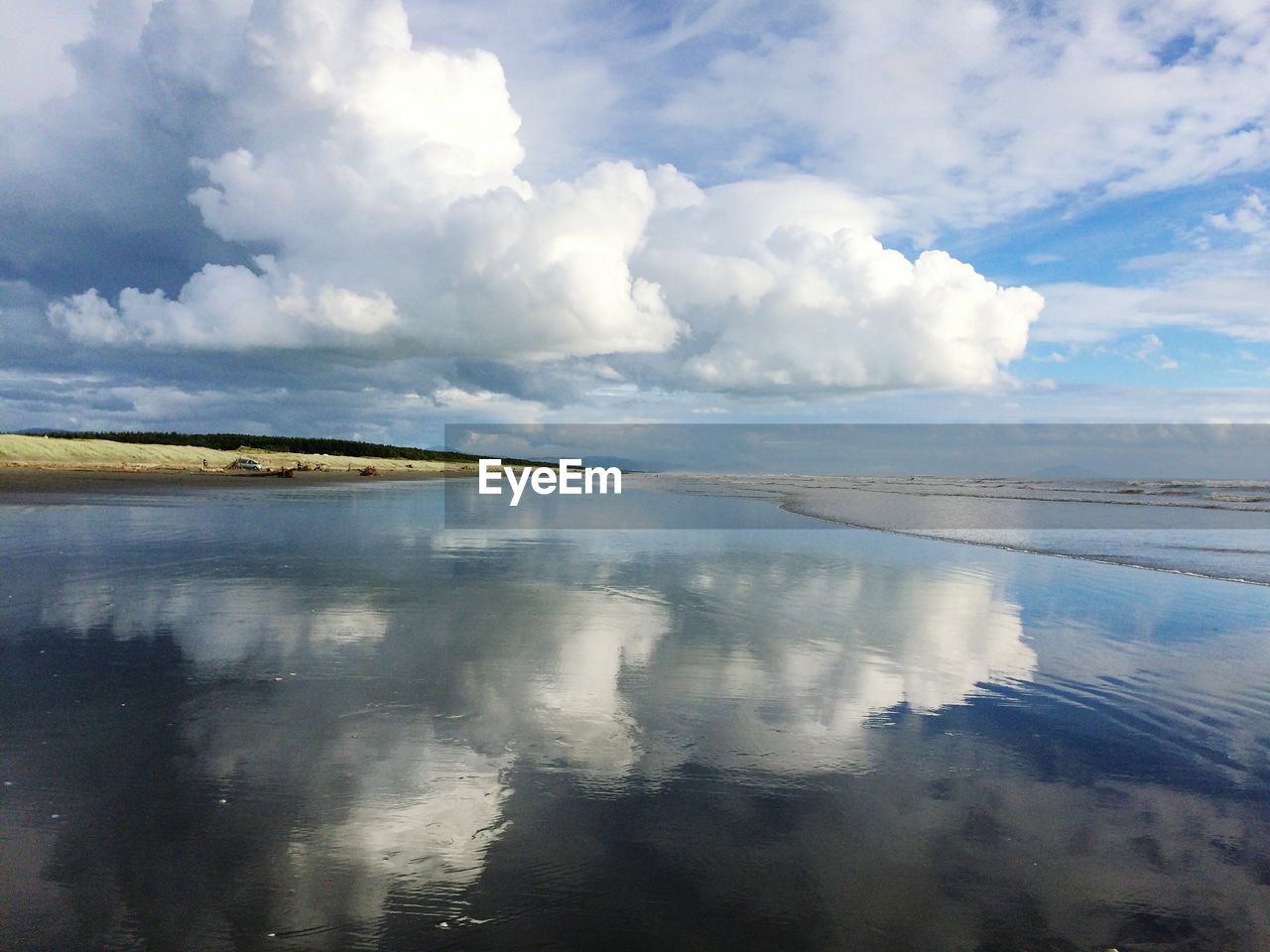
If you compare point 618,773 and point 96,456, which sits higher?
point 96,456

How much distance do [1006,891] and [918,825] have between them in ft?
2.83

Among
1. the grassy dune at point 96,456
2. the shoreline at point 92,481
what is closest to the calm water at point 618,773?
the shoreline at point 92,481

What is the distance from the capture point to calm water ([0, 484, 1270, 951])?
4.71 metres

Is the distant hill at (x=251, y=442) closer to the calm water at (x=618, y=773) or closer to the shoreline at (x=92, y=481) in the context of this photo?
the shoreline at (x=92, y=481)

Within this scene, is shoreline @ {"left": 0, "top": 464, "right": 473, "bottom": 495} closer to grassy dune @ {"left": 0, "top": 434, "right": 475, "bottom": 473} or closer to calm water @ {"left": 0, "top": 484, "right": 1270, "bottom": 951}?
grassy dune @ {"left": 0, "top": 434, "right": 475, "bottom": 473}

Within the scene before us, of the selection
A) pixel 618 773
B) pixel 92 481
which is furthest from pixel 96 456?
pixel 618 773

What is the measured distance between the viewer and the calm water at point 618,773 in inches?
185

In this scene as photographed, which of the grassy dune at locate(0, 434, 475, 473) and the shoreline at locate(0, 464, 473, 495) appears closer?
the shoreline at locate(0, 464, 473, 495)

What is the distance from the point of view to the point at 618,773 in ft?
22.1

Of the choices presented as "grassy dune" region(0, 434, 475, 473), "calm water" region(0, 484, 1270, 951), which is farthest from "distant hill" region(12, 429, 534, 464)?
"calm water" region(0, 484, 1270, 951)

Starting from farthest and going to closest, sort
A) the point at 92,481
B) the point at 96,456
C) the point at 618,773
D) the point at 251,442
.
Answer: the point at 251,442 < the point at 96,456 < the point at 92,481 < the point at 618,773

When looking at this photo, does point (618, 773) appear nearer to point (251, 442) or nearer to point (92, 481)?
point (92, 481)

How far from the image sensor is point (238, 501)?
127ft

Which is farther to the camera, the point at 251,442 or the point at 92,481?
the point at 251,442
